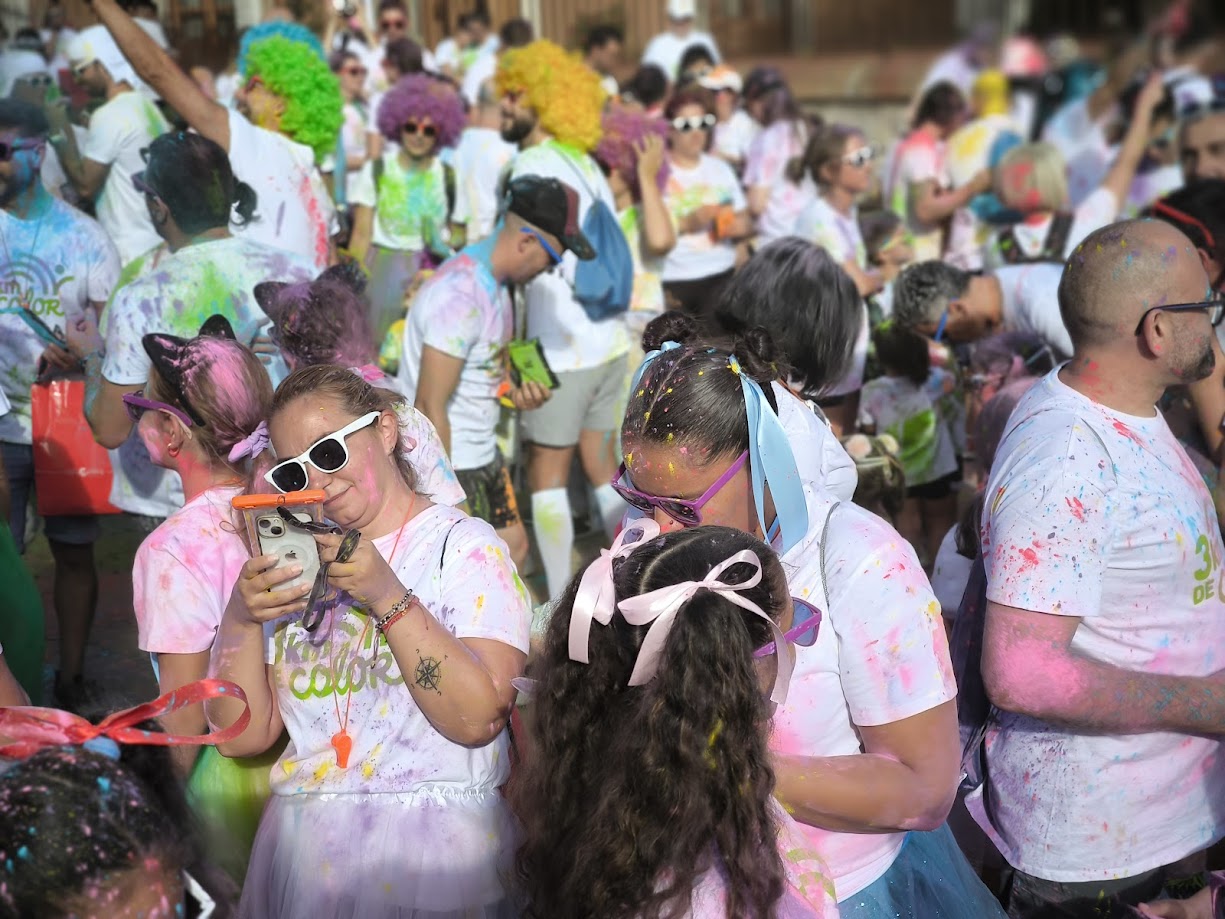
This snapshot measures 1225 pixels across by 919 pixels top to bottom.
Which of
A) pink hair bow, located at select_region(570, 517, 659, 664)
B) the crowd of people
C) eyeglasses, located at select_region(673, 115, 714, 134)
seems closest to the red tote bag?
the crowd of people

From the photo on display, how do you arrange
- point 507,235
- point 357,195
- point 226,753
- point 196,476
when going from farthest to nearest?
point 357,195, point 507,235, point 196,476, point 226,753

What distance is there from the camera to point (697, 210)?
785 cm

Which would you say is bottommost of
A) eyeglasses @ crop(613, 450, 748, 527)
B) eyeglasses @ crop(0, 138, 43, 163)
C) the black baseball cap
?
the black baseball cap

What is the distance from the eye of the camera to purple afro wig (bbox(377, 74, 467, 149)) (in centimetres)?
805

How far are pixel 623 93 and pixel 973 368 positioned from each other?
6474 mm

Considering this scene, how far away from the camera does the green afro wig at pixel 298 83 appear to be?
6070mm

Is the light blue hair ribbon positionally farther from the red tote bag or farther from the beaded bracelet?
the red tote bag

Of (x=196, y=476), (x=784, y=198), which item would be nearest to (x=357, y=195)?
(x=784, y=198)

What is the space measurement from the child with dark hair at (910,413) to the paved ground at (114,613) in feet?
5.22

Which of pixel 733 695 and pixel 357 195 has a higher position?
pixel 733 695

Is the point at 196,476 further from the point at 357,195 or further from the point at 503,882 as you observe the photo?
the point at 357,195

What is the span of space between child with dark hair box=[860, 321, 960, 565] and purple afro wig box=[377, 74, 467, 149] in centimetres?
369

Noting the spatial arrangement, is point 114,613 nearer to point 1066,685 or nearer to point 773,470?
point 773,470

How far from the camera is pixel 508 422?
600 cm
